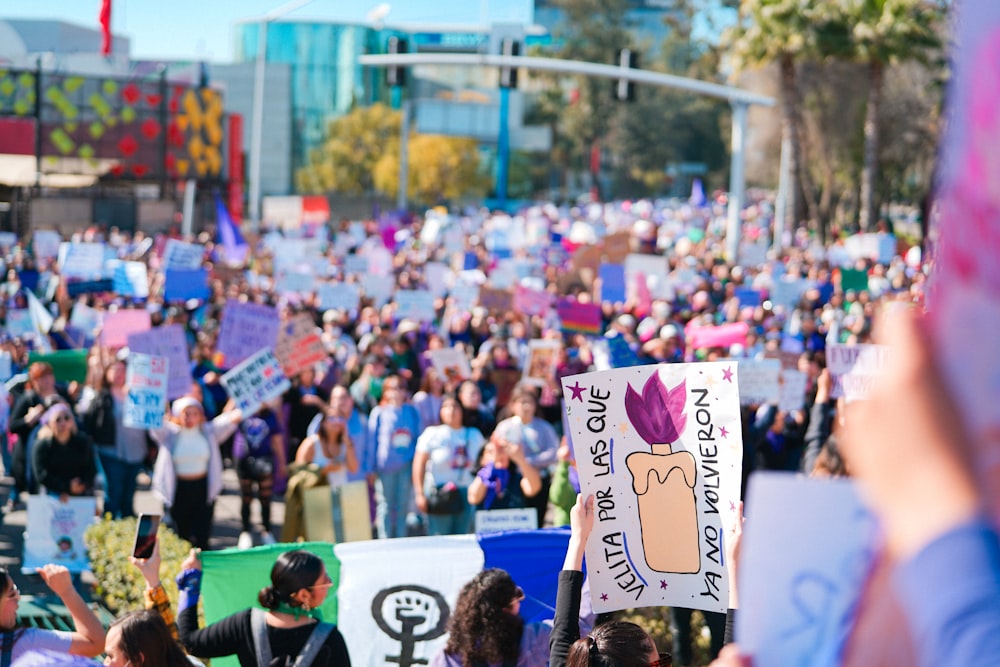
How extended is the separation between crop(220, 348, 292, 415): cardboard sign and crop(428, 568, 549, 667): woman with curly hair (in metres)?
5.10

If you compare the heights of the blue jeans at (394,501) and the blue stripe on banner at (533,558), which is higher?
the blue stripe on banner at (533,558)

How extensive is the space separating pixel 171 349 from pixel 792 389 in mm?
5039

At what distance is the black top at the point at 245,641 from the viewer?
433 centimetres

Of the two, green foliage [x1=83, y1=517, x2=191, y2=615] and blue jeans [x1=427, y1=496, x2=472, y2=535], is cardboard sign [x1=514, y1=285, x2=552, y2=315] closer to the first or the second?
blue jeans [x1=427, y1=496, x2=472, y2=535]

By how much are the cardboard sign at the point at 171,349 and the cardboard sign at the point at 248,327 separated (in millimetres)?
807

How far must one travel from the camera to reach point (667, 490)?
408 cm

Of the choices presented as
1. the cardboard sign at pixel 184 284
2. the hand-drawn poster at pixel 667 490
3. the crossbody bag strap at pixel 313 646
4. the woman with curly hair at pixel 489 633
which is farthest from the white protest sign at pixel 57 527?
the cardboard sign at pixel 184 284

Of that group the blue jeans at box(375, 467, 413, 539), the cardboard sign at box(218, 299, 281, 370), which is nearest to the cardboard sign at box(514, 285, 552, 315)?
the cardboard sign at box(218, 299, 281, 370)

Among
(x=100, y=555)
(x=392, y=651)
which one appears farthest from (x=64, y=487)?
(x=392, y=651)

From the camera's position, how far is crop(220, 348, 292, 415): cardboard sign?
29.7 feet

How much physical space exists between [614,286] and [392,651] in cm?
1230

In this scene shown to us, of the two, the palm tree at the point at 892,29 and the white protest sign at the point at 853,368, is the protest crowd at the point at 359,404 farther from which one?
the palm tree at the point at 892,29

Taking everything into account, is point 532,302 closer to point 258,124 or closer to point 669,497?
point 669,497

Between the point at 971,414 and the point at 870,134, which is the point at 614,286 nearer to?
the point at 971,414
